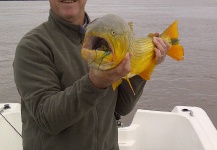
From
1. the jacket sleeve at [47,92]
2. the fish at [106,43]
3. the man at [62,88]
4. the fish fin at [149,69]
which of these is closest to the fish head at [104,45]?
the fish at [106,43]

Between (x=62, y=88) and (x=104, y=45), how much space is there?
0.85 meters

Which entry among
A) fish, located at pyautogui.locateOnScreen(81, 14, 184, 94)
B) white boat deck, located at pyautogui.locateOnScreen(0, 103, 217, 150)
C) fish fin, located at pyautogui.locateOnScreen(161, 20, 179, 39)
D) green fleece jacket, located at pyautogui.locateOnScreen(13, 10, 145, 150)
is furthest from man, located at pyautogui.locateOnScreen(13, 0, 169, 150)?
white boat deck, located at pyautogui.locateOnScreen(0, 103, 217, 150)

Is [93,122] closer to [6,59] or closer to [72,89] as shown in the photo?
[72,89]

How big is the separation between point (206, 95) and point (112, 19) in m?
7.82

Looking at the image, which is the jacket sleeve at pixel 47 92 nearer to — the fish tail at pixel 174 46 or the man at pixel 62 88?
the man at pixel 62 88

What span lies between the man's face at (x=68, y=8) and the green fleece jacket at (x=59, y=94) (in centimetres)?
5

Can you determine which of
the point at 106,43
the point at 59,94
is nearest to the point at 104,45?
the point at 106,43

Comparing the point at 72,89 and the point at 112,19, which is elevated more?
the point at 112,19

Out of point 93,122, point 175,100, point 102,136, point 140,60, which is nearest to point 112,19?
point 140,60

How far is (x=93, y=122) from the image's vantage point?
237 centimetres

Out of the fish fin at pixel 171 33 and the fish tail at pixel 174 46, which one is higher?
the fish fin at pixel 171 33

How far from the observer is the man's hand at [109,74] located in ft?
5.24

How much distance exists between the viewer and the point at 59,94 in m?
1.98

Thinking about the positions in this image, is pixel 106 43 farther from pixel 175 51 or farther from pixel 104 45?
pixel 175 51
